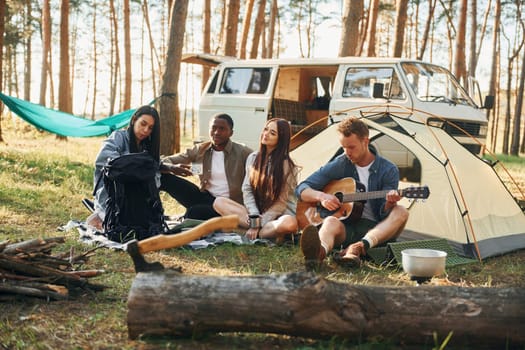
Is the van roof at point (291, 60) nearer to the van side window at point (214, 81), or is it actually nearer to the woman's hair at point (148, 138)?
the van side window at point (214, 81)

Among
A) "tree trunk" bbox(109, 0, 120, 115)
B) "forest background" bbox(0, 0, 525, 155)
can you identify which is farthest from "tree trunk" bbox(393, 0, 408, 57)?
"tree trunk" bbox(109, 0, 120, 115)

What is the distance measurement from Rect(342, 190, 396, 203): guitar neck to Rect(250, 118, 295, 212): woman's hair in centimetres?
64

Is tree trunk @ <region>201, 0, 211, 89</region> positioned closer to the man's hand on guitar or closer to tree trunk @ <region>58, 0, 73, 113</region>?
tree trunk @ <region>58, 0, 73, 113</region>

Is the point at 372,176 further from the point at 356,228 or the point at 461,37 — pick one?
the point at 461,37

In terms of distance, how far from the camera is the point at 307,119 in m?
8.25

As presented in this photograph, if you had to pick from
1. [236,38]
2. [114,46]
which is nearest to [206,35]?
[236,38]

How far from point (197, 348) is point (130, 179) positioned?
2.19 meters

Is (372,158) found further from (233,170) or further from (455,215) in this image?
(233,170)

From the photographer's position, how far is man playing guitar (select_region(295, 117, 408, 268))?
12.8 ft

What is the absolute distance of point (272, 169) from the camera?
449 cm

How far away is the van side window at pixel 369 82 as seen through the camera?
6566 mm

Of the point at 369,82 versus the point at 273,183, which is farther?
the point at 369,82

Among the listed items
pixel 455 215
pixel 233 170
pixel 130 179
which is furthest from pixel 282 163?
pixel 455 215

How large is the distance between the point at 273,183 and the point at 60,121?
502cm
